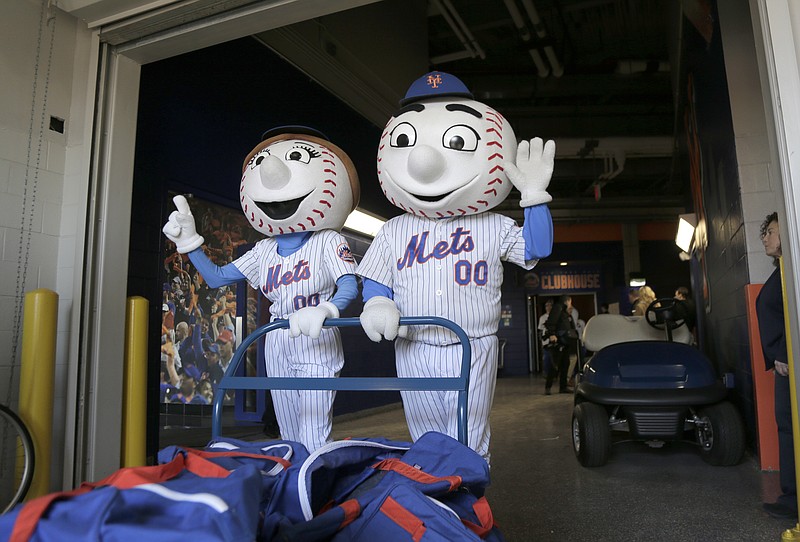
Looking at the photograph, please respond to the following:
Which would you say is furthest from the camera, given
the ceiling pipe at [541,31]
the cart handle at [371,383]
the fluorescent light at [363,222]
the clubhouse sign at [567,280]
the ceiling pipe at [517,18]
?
the clubhouse sign at [567,280]

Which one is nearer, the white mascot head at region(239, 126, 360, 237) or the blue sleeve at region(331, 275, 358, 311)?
the blue sleeve at region(331, 275, 358, 311)

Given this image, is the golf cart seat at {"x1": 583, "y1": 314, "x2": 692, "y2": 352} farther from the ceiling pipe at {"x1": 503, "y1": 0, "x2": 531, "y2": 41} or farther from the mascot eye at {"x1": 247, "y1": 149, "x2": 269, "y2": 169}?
the ceiling pipe at {"x1": 503, "y1": 0, "x2": 531, "y2": 41}

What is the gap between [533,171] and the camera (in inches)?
74.0

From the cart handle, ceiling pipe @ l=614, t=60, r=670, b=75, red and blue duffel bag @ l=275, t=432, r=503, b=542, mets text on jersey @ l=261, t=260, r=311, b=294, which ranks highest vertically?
ceiling pipe @ l=614, t=60, r=670, b=75

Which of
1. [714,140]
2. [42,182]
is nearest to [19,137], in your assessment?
[42,182]

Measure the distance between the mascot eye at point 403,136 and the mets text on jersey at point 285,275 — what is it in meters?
0.63

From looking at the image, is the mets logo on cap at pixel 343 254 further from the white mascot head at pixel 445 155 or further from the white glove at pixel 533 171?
the white glove at pixel 533 171

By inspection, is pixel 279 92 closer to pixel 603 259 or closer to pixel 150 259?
pixel 150 259

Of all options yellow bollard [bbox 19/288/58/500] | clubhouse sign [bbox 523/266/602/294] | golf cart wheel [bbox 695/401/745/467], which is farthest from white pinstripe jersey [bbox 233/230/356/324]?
clubhouse sign [bbox 523/266/602/294]

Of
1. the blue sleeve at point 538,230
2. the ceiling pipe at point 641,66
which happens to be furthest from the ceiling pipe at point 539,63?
the blue sleeve at point 538,230

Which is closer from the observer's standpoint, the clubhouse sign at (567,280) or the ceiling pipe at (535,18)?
the ceiling pipe at (535,18)

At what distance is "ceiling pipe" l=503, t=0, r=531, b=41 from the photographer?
6.03 metres

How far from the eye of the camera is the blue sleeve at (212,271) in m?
2.43

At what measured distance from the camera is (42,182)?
9.32ft
